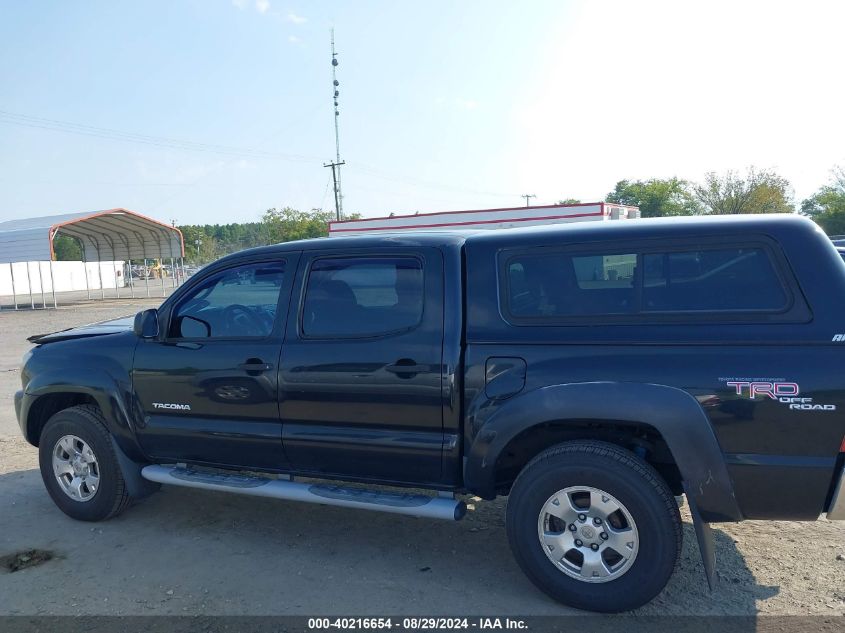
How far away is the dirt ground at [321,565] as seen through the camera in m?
3.51

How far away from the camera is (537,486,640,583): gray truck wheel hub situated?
10.7 ft

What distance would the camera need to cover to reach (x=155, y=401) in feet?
14.5

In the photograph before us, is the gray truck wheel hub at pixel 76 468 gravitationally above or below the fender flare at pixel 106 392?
below

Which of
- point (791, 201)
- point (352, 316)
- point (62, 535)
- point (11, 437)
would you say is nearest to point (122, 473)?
point (62, 535)

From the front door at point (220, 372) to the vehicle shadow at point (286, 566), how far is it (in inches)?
22.0

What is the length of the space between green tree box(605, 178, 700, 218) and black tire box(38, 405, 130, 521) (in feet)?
161

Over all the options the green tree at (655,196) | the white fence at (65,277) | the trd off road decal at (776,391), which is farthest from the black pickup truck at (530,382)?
the green tree at (655,196)

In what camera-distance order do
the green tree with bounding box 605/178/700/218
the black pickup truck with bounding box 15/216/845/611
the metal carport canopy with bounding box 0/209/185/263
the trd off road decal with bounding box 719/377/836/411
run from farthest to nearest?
the green tree with bounding box 605/178/700/218 → the metal carport canopy with bounding box 0/209/185/263 → the black pickup truck with bounding box 15/216/845/611 → the trd off road decal with bounding box 719/377/836/411

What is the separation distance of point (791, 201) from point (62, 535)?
159 feet

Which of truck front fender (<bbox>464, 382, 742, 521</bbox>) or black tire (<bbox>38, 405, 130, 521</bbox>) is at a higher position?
truck front fender (<bbox>464, 382, 742, 521</bbox>)

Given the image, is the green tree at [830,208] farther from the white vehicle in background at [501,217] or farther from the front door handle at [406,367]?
the front door handle at [406,367]

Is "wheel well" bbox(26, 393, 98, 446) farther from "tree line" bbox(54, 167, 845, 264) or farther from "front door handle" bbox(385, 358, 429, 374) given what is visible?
"tree line" bbox(54, 167, 845, 264)

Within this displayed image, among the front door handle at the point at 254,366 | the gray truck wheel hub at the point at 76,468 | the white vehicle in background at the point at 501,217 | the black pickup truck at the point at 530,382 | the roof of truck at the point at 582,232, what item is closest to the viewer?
the black pickup truck at the point at 530,382

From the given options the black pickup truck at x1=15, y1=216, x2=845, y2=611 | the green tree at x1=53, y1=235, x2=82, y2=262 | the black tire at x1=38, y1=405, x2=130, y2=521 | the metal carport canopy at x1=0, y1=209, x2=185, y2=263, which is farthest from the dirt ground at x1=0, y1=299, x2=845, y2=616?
the green tree at x1=53, y1=235, x2=82, y2=262
